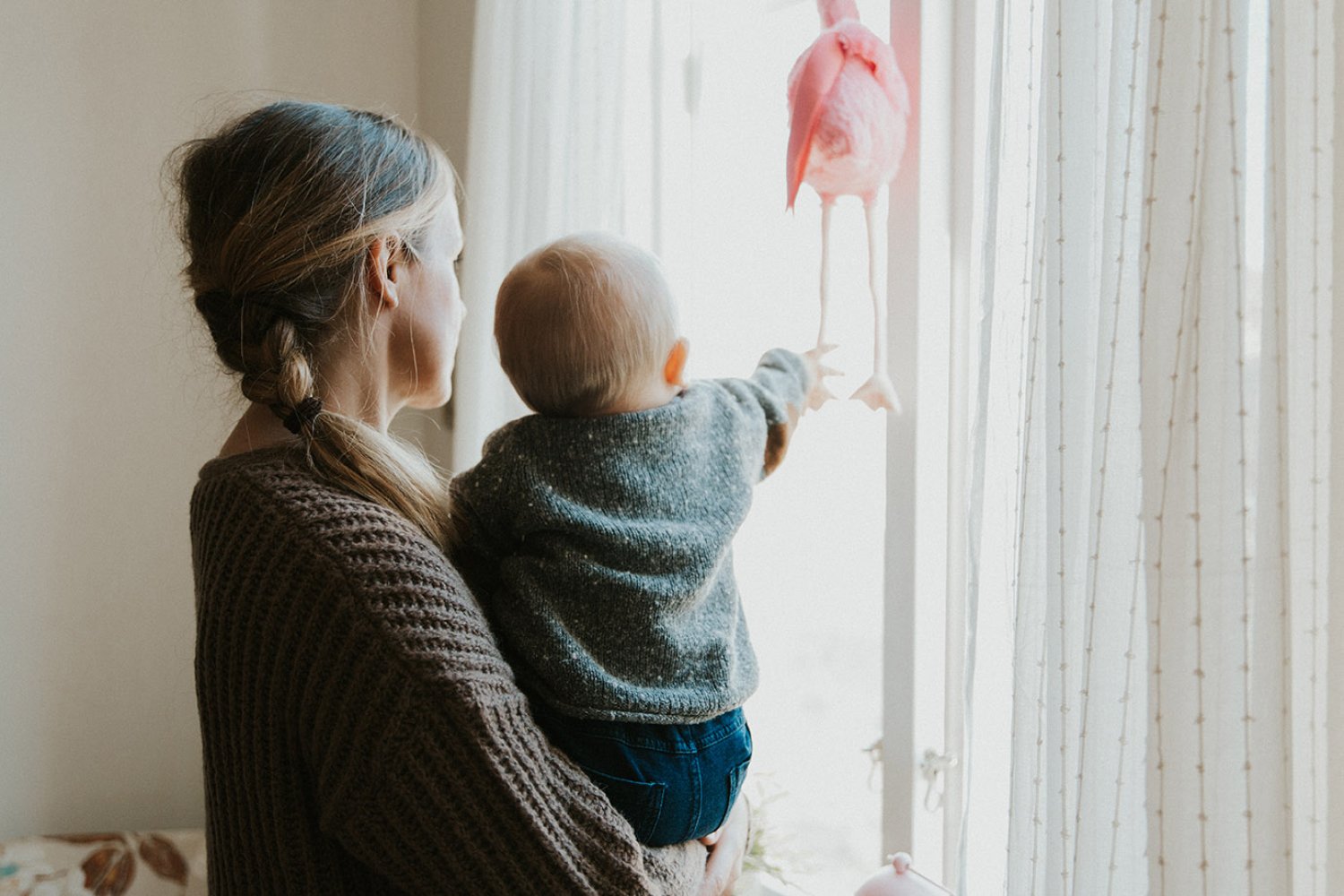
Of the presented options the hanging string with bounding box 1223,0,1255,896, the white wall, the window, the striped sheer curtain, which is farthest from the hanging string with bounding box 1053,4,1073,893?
the white wall

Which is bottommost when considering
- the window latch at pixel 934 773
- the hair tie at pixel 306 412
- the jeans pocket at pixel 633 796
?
the window latch at pixel 934 773

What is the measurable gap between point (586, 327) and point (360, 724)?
43cm

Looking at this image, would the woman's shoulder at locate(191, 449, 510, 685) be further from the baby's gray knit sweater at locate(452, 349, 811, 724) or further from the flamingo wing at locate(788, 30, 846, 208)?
the flamingo wing at locate(788, 30, 846, 208)

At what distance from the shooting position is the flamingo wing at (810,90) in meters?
1.34

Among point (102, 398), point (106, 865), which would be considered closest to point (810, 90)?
point (102, 398)

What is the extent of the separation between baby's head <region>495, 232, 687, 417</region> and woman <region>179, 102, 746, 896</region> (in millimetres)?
86

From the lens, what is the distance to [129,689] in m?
2.26

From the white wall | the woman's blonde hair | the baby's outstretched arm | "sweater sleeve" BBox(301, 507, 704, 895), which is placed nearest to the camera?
"sweater sleeve" BBox(301, 507, 704, 895)

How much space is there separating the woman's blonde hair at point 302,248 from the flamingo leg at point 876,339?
2.22ft

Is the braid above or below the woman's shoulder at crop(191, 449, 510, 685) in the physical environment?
above

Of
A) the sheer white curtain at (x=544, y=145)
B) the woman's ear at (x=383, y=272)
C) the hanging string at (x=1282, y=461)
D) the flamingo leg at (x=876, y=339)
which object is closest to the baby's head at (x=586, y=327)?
the woman's ear at (x=383, y=272)

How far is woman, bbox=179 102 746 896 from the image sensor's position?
863mm

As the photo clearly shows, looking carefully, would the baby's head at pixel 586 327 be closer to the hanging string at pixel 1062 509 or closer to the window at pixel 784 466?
the hanging string at pixel 1062 509

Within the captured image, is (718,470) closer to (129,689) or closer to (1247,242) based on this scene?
(1247,242)
